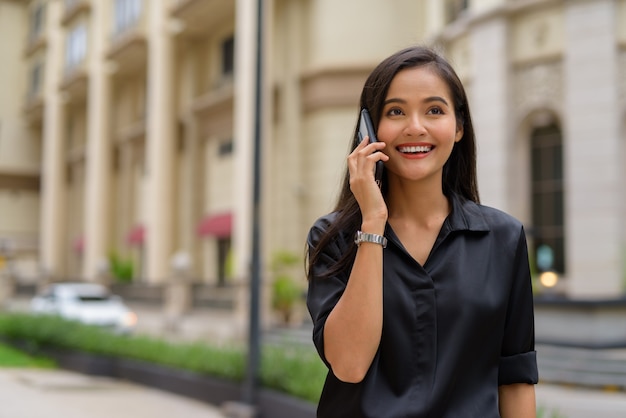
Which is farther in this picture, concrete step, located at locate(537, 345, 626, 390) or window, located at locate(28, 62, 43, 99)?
window, located at locate(28, 62, 43, 99)

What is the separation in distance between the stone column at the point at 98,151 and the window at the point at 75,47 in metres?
1.96

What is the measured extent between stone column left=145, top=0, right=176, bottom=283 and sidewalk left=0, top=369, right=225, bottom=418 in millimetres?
17239

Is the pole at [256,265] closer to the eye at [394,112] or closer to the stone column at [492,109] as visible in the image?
the eye at [394,112]

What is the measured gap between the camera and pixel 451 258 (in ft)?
6.74

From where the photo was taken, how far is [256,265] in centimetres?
1069

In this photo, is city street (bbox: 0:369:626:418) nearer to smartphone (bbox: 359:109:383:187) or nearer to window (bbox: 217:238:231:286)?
smartphone (bbox: 359:109:383:187)

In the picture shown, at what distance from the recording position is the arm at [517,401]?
210cm

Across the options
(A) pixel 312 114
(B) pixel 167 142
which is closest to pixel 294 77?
(A) pixel 312 114

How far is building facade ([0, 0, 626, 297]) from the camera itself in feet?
60.5

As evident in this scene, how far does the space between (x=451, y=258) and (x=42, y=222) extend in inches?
1924

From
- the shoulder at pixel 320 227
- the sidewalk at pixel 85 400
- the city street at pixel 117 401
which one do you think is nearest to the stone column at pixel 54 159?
the sidewalk at pixel 85 400

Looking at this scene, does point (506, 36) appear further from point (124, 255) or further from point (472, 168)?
point (124, 255)

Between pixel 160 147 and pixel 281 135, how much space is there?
7486mm

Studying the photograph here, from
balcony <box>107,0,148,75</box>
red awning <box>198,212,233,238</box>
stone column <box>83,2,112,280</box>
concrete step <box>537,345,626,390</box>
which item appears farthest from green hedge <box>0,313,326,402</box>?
stone column <box>83,2,112,280</box>
